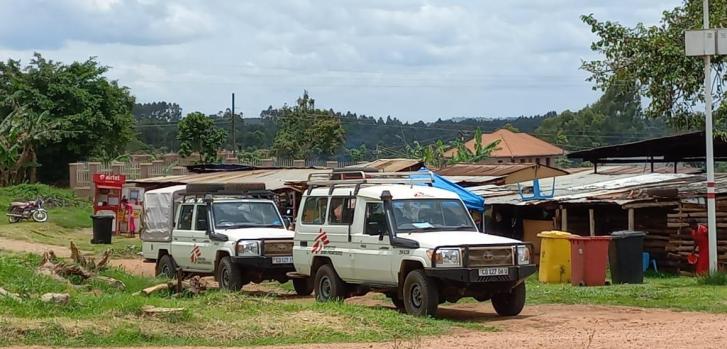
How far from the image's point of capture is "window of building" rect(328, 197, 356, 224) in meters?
16.1

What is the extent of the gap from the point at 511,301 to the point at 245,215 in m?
6.90

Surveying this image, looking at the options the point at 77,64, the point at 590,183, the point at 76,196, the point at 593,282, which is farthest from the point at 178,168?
the point at 593,282

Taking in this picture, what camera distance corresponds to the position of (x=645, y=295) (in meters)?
17.4

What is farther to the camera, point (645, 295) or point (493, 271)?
point (645, 295)

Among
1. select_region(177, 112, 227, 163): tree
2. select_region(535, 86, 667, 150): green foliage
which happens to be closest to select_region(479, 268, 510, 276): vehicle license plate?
select_region(177, 112, 227, 163): tree

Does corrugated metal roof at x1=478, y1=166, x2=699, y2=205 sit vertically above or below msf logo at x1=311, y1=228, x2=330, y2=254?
above

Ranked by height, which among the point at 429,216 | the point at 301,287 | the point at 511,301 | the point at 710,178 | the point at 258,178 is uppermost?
the point at 258,178

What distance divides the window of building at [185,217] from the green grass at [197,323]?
5.81 meters

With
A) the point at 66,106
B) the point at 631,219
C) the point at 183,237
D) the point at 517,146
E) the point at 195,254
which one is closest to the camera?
the point at 195,254

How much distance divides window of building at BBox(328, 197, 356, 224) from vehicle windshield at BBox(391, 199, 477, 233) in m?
1.03

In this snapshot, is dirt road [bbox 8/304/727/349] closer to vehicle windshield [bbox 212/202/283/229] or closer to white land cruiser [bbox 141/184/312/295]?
white land cruiser [bbox 141/184/312/295]

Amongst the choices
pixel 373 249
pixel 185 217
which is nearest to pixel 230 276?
pixel 185 217

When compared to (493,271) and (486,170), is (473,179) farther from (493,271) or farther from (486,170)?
(493,271)

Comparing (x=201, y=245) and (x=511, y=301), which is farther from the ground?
(x=201, y=245)
